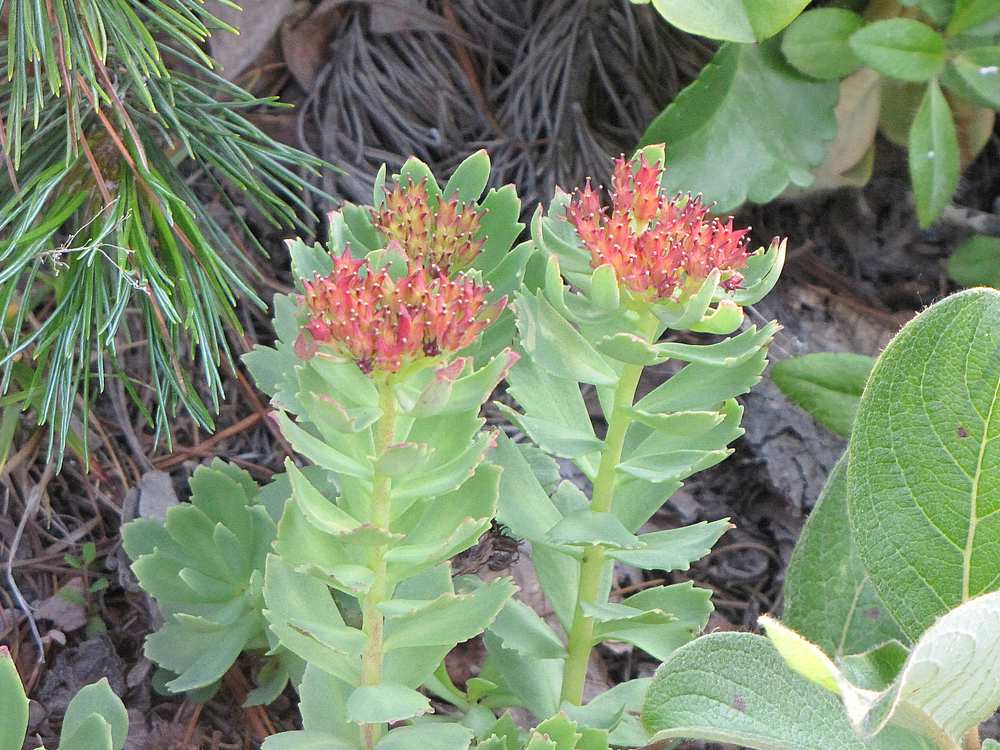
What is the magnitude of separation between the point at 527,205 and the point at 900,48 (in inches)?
26.0

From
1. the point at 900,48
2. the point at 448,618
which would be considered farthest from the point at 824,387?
the point at 448,618

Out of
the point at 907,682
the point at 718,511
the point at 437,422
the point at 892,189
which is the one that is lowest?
the point at 718,511

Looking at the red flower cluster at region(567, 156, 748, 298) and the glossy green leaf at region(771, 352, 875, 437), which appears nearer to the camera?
the red flower cluster at region(567, 156, 748, 298)

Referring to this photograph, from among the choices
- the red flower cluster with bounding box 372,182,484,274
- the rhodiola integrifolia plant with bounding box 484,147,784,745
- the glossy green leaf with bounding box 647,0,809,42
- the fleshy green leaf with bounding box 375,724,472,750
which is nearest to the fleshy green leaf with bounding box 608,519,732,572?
the rhodiola integrifolia plant with bounding box 484,147,784,745

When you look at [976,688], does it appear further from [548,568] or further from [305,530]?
[305,530]

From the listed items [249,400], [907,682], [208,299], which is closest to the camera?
[907,682]

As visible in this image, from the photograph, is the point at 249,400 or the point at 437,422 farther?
the point at 249,400

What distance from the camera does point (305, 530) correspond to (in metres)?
0.96

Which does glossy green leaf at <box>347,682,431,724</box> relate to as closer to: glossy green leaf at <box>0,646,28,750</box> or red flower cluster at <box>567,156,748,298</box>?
glossy green leaf at <box>0,646,28,750</box>

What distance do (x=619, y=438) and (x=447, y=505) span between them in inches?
8.1

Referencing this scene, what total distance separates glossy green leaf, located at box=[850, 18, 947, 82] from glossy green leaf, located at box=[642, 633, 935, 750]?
106cm

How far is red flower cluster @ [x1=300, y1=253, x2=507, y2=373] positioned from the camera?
0.87 metres

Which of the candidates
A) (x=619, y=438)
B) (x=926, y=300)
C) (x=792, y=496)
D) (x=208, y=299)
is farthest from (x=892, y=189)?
(x=208, y=299)

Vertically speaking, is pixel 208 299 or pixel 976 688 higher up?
pixel 208 299
